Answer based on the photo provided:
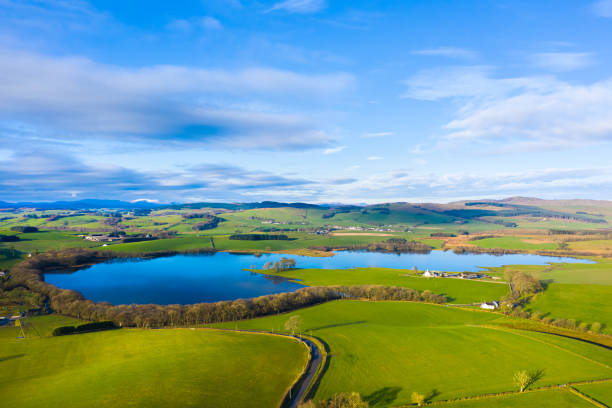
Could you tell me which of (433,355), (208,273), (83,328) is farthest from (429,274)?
(83,328)

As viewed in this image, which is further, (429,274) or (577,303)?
(429,274)

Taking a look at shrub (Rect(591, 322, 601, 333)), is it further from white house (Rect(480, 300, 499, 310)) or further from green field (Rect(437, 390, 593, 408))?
green field (Rect(437, 390, 593, 408))

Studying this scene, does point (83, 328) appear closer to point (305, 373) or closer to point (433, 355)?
point (305, 373)

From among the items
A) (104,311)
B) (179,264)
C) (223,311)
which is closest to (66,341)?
(104,311)

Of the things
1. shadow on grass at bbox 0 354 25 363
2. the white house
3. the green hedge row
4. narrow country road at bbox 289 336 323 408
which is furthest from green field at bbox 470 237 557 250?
shadow on grass at bbox 0 354 25 363

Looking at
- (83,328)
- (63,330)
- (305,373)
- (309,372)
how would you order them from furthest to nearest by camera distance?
(83,328), (63,330), (309,372), (305,373)

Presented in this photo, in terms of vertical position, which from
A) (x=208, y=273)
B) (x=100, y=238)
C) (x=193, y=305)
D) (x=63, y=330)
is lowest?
(x=208, y=273)
